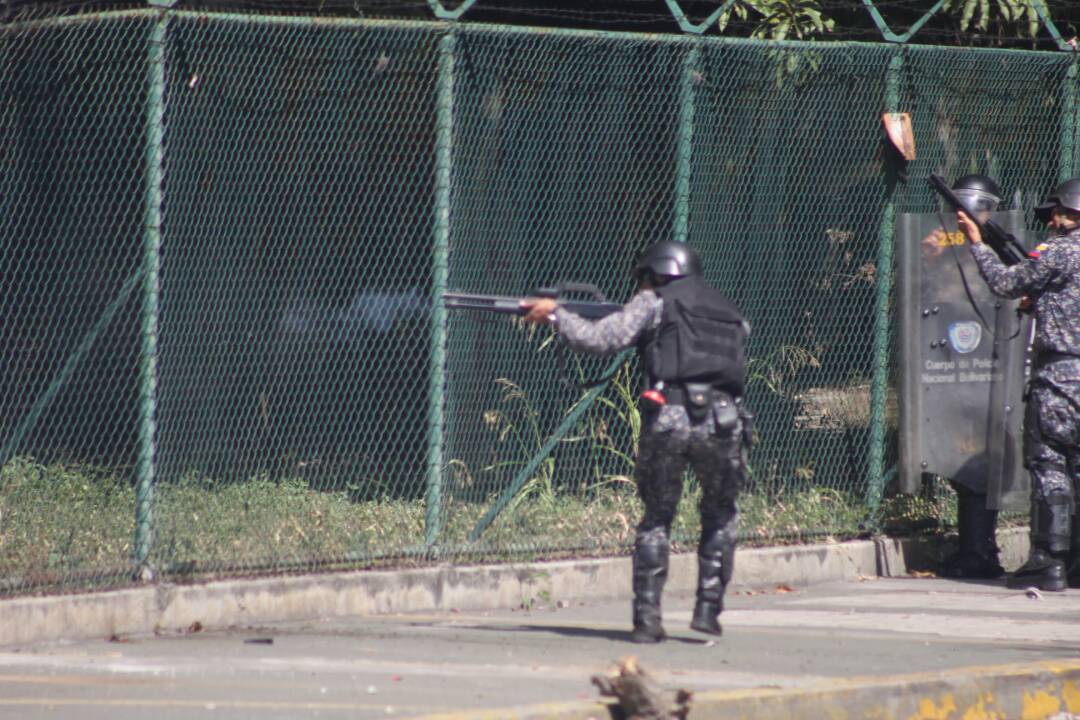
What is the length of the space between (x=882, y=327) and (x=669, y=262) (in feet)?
10.1

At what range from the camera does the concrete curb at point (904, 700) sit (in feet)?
17.5

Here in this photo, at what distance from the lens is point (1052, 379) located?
27.1ft

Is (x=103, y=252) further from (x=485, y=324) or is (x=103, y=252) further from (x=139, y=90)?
(x=485, y=324)

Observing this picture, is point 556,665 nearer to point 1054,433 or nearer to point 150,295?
point 150,295

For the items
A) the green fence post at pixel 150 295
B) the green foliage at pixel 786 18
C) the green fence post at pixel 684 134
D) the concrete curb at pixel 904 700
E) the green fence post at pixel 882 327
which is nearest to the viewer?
the concrete curb at pixel 904 700

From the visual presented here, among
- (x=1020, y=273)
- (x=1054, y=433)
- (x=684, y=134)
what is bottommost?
(x=1054, y=433)

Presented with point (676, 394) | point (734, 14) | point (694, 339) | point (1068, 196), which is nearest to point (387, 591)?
point (676, 394)

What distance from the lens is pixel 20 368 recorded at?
291 inches

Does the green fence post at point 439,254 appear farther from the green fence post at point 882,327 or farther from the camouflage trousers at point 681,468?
the green fence post at point 882,327

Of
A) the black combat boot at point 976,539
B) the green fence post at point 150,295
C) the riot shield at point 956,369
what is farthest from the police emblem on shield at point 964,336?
the green fence post at point 150,295

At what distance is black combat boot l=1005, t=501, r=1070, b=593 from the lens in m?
8.32

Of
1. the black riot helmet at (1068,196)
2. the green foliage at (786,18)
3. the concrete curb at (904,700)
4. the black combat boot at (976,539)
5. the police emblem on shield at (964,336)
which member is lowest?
the concrete curb at (904,700)

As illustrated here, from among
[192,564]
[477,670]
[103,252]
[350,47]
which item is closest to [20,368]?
[103,252]

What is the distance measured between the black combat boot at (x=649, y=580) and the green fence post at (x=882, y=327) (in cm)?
300
